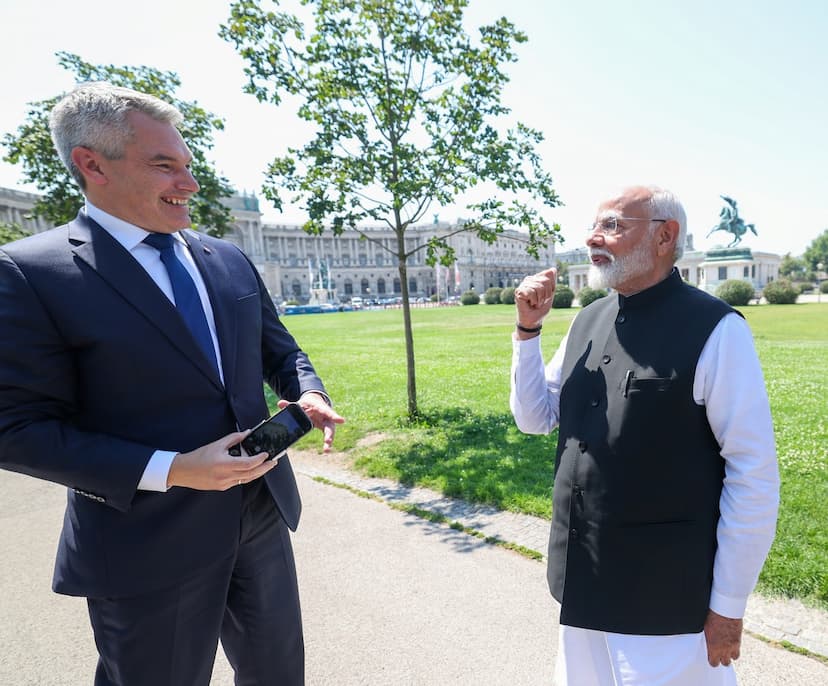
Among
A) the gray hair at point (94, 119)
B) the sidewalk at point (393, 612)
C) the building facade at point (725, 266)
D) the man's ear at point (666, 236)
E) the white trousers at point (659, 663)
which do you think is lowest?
the sidewalk at point (393, 612)

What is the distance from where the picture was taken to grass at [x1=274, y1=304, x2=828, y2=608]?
150 inches

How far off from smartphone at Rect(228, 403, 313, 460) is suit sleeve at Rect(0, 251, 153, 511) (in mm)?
319

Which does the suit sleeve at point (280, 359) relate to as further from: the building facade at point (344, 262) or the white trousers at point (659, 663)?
the building facade at point (344, 262)

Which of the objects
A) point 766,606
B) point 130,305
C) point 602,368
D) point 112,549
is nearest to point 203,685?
point 112,549

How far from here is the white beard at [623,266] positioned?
79.3 inches

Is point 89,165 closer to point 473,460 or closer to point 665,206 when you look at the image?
point 665,206

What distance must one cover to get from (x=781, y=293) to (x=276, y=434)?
4253cm

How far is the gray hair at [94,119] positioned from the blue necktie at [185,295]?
1.06ft

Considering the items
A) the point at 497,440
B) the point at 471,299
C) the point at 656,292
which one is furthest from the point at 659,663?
the point at 471,299

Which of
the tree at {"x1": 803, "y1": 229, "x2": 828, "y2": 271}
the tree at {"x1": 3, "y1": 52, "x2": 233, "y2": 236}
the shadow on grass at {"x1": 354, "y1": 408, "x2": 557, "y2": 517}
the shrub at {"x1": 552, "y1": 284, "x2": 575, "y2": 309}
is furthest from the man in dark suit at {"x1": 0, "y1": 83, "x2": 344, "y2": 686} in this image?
the tree at {"x1": 803, "y1": 229, "x2": 828, "y2": 271}

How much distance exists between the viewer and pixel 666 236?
6.66 ft

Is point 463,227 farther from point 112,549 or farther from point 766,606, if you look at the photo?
point 112,549

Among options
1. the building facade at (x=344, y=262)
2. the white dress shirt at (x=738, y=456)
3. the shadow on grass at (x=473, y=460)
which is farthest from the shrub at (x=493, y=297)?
the white dress shirt at (x=738, y=456)

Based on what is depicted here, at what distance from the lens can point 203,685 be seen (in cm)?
190
